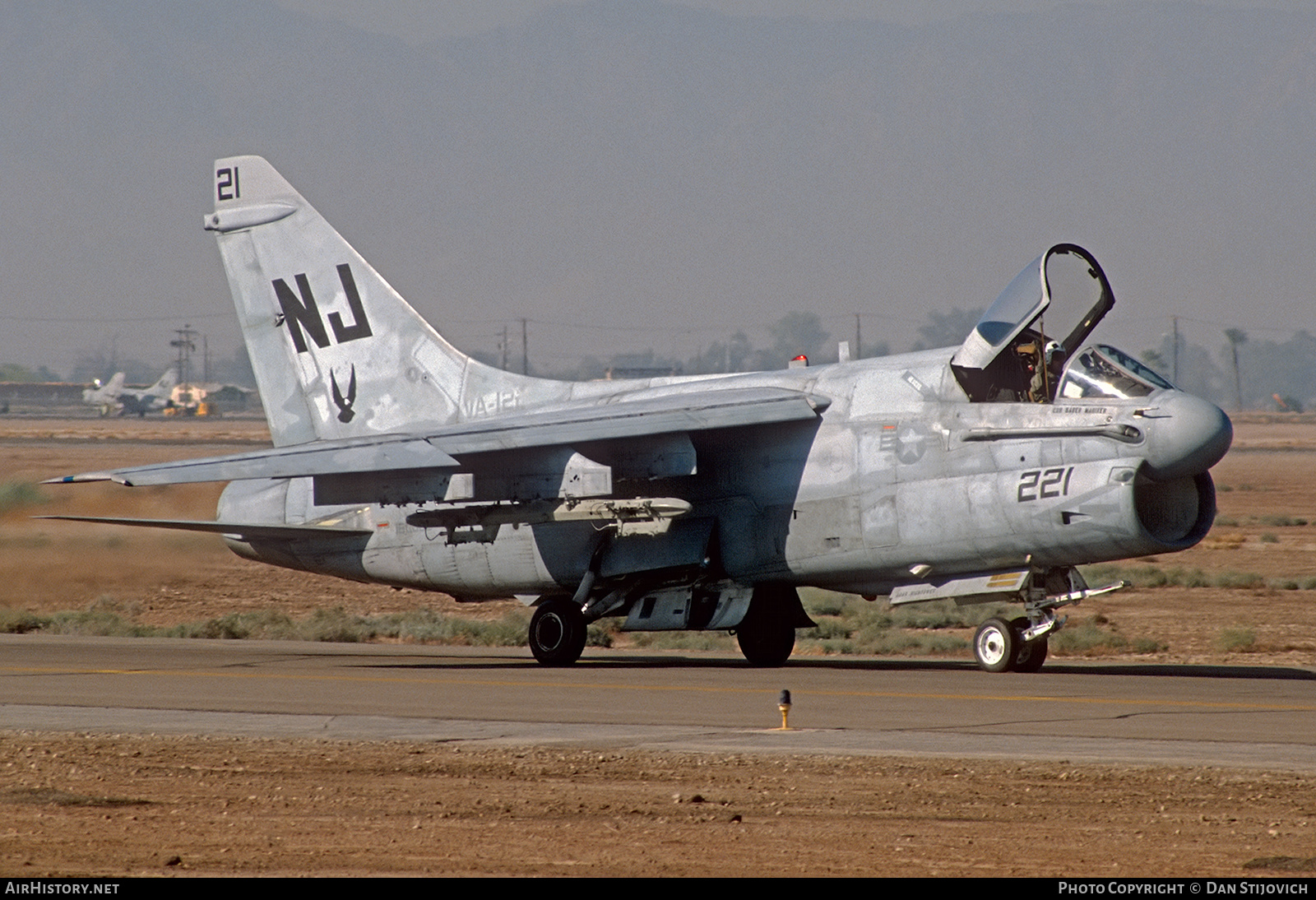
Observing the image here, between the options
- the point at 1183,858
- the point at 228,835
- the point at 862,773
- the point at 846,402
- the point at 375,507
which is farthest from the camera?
the point at 375,507

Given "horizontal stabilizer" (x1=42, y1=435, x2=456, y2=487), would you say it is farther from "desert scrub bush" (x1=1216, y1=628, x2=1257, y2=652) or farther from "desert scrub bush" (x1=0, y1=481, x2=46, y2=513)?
"desert scrub bush" (x1=1216, y1=628, x2=1257, y2=652)

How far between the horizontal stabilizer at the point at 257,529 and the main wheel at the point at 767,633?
556cm

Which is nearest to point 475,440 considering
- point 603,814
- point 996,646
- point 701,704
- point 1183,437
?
point 701,704

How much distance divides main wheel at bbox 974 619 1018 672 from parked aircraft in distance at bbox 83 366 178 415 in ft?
493

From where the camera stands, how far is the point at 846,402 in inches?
757

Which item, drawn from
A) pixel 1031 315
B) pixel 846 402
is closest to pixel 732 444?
pixel 846 402

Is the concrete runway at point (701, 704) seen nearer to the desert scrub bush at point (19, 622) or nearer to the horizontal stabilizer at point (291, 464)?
the horizontal stabilizer at point (291, 464)

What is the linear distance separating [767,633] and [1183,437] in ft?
20.0

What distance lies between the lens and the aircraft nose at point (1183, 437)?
54.4 ft

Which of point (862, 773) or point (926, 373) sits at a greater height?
point (926, 373)

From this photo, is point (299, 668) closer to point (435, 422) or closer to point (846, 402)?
point (435, 422)

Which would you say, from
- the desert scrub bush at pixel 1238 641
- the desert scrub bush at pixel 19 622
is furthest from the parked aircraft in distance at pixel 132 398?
the desert scrub bush at pixel 1238 641

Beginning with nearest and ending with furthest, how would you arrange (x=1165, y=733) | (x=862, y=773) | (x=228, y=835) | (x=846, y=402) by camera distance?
(x=228, y=835)
(x=862, y=773)
(x=1165, y=733)
(x=846, y=402)

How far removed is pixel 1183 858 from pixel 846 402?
11475mm
